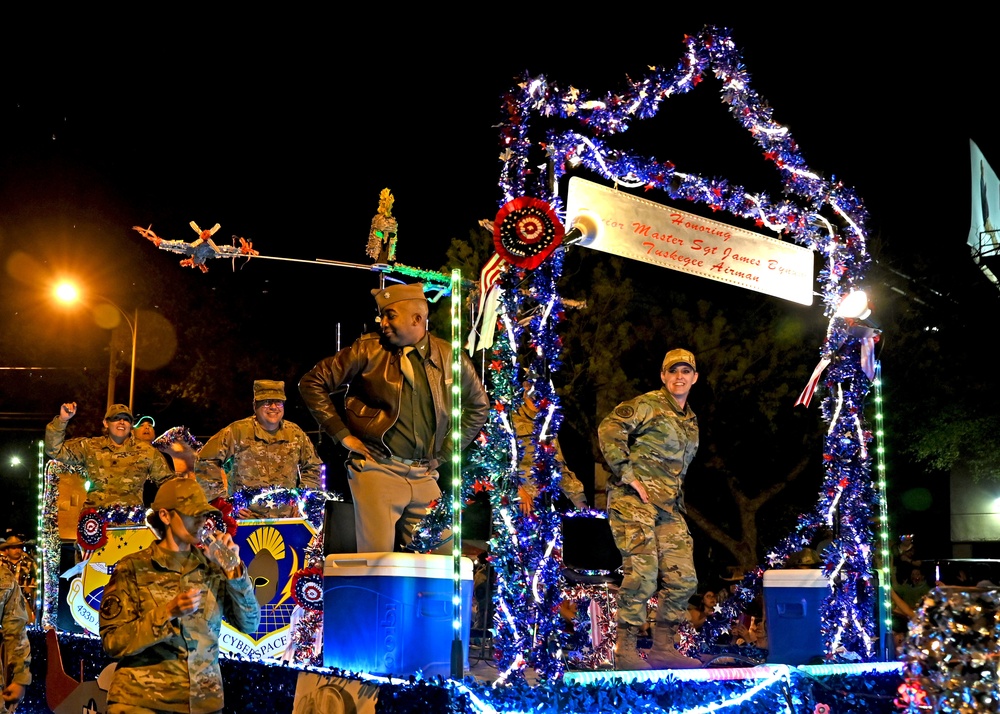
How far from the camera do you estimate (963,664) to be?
380 cm

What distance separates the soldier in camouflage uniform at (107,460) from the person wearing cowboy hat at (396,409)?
5261 millimetres

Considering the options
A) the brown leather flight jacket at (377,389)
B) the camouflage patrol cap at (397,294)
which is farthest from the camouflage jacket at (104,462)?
the camouflage patrol cap at (397,294)

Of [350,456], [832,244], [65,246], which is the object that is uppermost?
[65,246]

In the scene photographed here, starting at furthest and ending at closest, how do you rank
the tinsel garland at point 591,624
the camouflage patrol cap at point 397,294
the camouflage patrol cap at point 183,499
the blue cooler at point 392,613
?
the tinsel garland at point 591,624, the camouflage patrol cap at point 397,294, the blue cooler at point 392,613, the camouflage patrol cap at point 183,499

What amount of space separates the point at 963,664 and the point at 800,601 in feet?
17.4

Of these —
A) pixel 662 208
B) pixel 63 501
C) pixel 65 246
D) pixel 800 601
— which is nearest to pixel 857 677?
pixel 800 601

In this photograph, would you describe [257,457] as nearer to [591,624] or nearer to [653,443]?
[591,624]

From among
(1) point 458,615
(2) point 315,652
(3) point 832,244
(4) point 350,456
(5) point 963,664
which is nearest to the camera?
(5) point 963,664

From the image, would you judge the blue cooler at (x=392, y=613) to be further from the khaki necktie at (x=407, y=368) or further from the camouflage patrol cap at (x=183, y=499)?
the camouflage patrol cap at (x=183, y=499)

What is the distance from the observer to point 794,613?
8945 millimetres

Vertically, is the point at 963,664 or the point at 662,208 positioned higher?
the point at 662,208

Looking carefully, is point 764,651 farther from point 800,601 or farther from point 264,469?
point 264,469

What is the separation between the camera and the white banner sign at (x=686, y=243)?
855 cm

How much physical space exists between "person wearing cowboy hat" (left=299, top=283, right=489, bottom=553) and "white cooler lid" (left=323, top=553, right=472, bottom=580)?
0.71 ft
